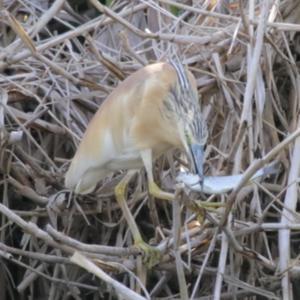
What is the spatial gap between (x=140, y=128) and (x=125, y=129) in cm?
6

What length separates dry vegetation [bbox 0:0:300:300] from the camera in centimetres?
256

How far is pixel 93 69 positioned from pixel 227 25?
0.37 meters

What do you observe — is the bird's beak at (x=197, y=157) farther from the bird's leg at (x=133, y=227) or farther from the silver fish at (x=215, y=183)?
the bird's leg at (x=133, y=227)

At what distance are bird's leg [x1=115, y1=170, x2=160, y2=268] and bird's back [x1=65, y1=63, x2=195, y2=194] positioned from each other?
64 mm

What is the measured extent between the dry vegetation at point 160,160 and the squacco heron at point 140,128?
6.2 inches

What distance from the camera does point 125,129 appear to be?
7.95 feet

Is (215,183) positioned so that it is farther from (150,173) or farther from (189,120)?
(150,173)

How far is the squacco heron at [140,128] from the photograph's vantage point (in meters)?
2.27

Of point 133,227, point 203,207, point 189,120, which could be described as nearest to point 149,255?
point 133,227

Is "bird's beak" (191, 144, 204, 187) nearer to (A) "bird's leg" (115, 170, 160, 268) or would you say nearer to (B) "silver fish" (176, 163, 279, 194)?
(B) "silver fish" (176, 163, 279, 194)

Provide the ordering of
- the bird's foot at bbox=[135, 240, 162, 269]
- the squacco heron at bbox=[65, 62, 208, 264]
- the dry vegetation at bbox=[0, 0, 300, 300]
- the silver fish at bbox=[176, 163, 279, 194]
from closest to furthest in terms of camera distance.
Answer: the silver fish at bbox=[176, 163, 279, 194] → the squacco heron at bbox=[65, 62, 208, 264] → the bird's foot at bbox=[135, 240, 162, 269] → the dry vegetation at bbox=[0, 0, 300, 300]

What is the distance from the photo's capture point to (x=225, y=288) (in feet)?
8.88

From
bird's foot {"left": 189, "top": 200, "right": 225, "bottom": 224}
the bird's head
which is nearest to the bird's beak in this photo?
the bird's head

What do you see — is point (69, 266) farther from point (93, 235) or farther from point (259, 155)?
point (259, 155)
